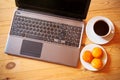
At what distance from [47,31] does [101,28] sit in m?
0.22

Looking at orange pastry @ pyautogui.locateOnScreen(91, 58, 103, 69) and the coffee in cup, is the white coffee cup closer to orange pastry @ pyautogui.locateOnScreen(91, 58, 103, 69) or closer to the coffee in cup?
the coffee in cup

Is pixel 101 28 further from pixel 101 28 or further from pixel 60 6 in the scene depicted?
pixel 60 6

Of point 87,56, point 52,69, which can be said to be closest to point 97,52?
point 87,56

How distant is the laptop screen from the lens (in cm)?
82

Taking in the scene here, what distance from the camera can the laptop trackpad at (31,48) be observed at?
0.87 m

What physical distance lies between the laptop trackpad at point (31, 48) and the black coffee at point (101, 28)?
0.24 meters

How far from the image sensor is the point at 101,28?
2.84 feet

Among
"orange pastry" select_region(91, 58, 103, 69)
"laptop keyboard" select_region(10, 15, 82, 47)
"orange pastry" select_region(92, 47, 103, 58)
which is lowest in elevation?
"orange pastry" select_region(91, 58, 103, 69)

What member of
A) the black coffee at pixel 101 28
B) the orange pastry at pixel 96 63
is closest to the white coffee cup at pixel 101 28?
the black coffee at pixel 101 28

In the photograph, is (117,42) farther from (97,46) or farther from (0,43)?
(0,43)

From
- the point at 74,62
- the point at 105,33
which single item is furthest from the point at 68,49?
the point at 105,33

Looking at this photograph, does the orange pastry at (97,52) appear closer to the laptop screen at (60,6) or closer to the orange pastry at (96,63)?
the orange pastry at (96,63)

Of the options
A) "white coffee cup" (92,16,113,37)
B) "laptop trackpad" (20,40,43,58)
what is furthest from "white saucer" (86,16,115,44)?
"laptop trackpad" (20,40,43,58)

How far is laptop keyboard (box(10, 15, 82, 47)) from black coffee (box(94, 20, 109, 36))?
67 mm
